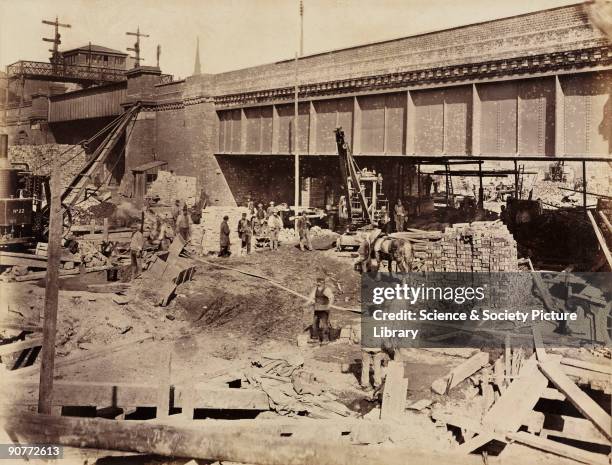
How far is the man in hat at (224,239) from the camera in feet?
53.1

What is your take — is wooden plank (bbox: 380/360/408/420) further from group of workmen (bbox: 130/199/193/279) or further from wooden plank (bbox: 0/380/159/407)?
group of workmen (bbox: 130/199/193/279)

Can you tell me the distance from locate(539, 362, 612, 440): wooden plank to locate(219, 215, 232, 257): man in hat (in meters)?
10.4

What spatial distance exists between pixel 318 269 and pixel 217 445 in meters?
10.0

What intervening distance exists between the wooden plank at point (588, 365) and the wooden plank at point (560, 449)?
76.4 inches

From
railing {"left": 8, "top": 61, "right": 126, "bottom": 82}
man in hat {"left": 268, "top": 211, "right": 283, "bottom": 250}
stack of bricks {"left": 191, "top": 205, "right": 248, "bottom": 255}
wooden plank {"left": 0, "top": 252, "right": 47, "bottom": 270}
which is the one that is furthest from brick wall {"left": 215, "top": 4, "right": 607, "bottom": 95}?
railing {"left": 8, "top": 61, "right": 126, "bottom": 82}

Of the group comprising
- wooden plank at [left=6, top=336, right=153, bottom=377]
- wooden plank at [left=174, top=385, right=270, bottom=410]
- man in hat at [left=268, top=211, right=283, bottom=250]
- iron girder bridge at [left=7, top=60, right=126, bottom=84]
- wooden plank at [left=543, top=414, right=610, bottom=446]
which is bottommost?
wooden plank at [left=543, top=414, right=610, bottom=446]

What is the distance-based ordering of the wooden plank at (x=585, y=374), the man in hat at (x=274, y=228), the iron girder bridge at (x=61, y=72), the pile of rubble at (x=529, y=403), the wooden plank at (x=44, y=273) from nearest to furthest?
the pile of rubble at (x=529, y=403) < the wooden plank at (x=585, y=374) < the wooden plank at (x=44, y=273) < the man in hat at (x=274, y=228) < the iron girder bridge at (x=61, y=72)

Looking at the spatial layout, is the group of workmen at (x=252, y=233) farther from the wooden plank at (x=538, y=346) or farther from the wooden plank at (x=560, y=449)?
the wooden plank at (x=560, y=449)

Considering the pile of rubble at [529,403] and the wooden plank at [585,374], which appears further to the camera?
the wooden plank at [585,374]

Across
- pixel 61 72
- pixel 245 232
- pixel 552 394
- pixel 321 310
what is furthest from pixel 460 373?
pixel 61 72

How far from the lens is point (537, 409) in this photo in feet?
26.7

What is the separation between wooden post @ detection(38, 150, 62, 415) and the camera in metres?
6.62

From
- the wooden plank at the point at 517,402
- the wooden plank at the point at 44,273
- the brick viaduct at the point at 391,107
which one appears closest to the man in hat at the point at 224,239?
the wooden plank at the point at 44,273

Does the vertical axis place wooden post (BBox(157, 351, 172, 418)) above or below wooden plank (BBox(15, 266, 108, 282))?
below
